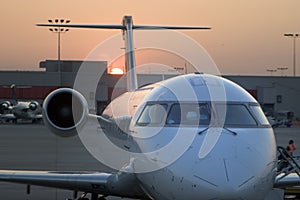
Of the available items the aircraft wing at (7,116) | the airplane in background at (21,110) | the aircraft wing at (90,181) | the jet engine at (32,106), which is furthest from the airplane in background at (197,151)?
the aircraft wing at (7,116)

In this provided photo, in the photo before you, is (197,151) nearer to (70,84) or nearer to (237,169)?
(237,169)

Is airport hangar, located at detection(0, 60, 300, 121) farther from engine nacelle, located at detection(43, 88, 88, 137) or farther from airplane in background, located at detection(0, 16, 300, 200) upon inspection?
airplane in background, located at detection(0, 16, 300, 200)

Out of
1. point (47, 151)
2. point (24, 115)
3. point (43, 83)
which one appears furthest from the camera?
point (43, 83)

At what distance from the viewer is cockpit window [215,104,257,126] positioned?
877 centimetres

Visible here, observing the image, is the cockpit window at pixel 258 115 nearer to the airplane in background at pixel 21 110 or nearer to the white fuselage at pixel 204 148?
the white fuselage at pixel 204 148

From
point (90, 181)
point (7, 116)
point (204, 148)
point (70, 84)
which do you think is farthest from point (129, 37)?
point (7, 116)

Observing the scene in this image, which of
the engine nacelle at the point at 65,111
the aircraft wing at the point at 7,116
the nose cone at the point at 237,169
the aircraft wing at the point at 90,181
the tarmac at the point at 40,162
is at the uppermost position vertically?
the engine nacelle at the point at 65,111

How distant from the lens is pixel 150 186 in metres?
8.90

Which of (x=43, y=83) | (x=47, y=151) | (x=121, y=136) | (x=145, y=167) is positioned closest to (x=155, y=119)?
(x=145, y=167)

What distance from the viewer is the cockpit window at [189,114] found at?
878 centimetres

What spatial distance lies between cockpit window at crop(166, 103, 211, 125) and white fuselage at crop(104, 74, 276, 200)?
0.12ft

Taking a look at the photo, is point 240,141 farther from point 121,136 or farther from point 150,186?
point 121,136

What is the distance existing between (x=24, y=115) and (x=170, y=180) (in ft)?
204

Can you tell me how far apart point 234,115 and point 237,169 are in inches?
53.5
